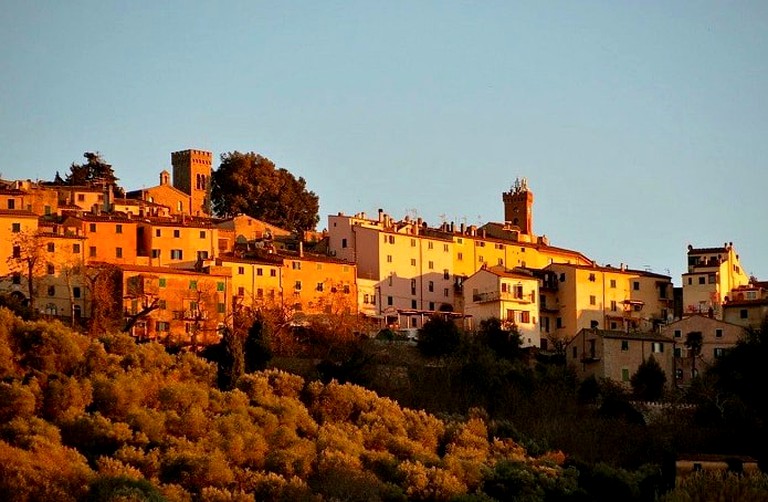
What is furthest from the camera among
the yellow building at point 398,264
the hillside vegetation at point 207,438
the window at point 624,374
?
the yellow building at point 398,264

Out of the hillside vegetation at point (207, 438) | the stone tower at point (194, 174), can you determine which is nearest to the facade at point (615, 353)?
the hillside vegetation at point (207, 438)

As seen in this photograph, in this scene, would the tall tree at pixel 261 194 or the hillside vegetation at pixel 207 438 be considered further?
the tall tree at pixel 261 194

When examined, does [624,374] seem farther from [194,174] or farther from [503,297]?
[194,174]

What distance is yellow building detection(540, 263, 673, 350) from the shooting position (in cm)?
7619

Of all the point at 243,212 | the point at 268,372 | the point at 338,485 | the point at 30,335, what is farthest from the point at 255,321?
the point at 243,212

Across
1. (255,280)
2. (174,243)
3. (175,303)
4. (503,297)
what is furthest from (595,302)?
(175,303)

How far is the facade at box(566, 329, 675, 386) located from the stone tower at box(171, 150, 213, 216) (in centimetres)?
2968

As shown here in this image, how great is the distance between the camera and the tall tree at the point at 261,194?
9188 cm

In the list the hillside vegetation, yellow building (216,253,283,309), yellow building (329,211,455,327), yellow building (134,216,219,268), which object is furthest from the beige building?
the hillside vegetation

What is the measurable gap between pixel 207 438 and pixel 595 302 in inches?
1300

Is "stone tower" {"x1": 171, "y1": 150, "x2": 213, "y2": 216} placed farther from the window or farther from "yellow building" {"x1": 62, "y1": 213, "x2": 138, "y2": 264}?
the window

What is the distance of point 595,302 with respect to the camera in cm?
7706

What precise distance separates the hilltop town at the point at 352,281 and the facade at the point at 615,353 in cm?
8

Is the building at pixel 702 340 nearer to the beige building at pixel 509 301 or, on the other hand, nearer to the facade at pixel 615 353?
the facade at pixel 615 353
